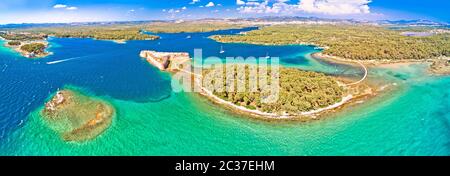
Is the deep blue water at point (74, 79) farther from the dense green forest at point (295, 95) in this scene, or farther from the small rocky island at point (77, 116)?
the dense green forest at point (295, 95)

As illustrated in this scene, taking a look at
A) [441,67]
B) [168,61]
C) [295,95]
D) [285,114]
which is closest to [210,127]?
[285,114]

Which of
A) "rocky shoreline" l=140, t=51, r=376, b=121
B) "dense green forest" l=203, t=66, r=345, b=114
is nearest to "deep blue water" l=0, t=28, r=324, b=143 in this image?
"rocky shoreline" l=140, t=51, r=376, b=121

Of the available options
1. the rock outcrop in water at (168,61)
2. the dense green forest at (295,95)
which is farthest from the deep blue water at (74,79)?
the dense green forest at (295,95)

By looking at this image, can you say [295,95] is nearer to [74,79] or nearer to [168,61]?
[168,61]

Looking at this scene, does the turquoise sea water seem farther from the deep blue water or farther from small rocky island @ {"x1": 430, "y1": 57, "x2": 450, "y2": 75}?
small rocky island @ {"x1": 430, "y1": 57, "x2": 450, "y2": 75}

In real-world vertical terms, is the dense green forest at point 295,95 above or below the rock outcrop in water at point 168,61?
below

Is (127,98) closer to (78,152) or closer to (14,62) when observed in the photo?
(78,152)
